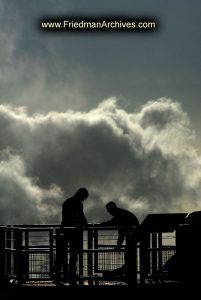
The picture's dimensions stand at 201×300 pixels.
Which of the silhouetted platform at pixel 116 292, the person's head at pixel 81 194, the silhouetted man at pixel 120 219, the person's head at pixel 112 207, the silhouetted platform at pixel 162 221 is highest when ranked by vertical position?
the person's head at pixel 81 194

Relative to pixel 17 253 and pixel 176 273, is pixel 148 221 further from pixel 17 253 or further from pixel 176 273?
pixel 17 253

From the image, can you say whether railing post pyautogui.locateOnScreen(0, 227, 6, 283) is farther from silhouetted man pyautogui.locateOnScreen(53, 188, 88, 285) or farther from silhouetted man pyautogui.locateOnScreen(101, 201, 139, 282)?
silhouetted man pyautogui.locateOnScreen(101, 201, 139, 282)

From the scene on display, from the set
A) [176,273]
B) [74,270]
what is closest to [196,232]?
[176,273]

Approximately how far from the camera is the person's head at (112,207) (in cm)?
2662

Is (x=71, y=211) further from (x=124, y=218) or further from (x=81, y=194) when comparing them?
(x=124, y=218)

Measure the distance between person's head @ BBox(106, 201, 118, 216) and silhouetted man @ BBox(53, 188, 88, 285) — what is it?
2.06 feet

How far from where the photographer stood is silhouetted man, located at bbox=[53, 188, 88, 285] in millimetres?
25453

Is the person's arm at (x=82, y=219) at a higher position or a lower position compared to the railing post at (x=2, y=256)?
higher

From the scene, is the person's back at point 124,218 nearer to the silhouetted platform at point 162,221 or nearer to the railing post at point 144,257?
the silhouetted platform at point 162,221

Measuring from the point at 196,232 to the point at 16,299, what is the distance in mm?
4320

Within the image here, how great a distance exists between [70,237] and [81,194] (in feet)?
3.69

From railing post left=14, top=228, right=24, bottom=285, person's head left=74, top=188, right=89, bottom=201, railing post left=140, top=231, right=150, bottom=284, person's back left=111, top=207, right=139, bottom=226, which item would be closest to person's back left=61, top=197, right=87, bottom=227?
person's head left=74, top=188, right=89, bottom=201

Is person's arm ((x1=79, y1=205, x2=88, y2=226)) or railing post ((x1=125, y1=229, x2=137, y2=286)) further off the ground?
person's arm ((x1=79, y1=205, x2=88, y2=226))

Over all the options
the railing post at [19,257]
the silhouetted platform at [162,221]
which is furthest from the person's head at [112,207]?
the railing post at [19,257]
